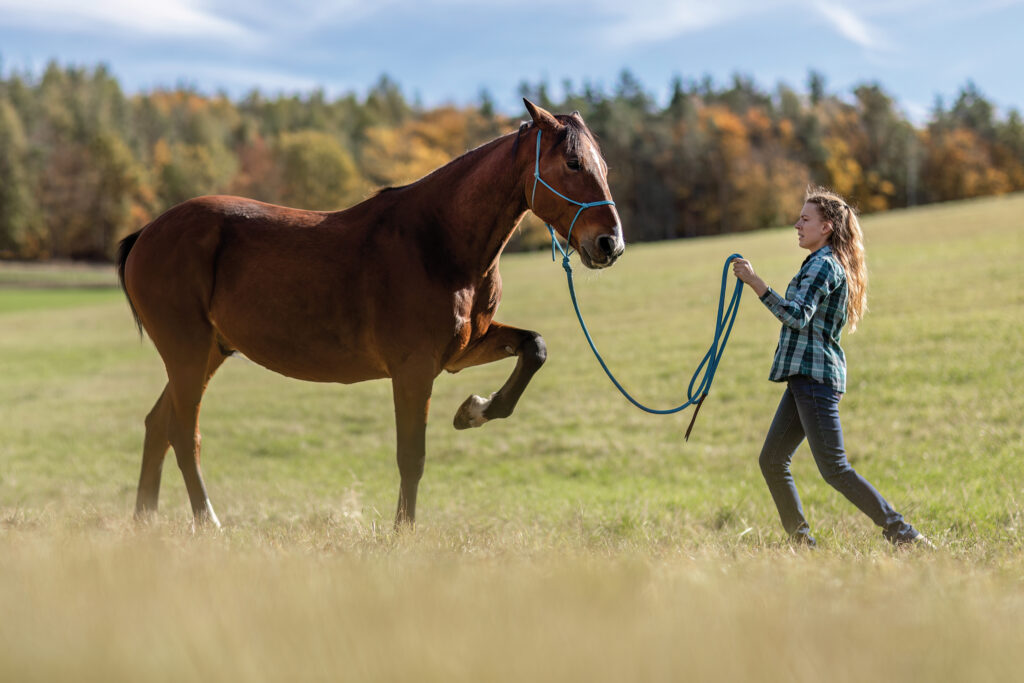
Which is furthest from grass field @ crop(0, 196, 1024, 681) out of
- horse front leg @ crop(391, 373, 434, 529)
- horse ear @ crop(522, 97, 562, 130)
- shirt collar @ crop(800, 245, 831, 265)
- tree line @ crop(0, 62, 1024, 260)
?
tree line @ crop(0, 62, 1024, 260)

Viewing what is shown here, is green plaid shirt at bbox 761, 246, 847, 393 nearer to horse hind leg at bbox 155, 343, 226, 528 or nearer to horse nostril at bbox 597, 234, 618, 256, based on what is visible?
horse nostril at bbox 597, 234, 618, 256

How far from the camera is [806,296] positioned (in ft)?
17.0

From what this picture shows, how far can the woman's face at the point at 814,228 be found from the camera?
5.42 meters

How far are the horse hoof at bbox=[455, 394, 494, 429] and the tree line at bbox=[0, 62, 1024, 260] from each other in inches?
2383

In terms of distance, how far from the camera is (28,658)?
212cm

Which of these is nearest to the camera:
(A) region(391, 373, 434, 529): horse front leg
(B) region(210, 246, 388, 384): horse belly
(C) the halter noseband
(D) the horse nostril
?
(D) the horse nostril

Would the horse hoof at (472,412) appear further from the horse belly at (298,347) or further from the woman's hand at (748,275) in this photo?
the woman's hand at (748,275)

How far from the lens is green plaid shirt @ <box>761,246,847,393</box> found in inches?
203

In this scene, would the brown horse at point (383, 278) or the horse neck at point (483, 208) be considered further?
the horse neck at point (483, 208)

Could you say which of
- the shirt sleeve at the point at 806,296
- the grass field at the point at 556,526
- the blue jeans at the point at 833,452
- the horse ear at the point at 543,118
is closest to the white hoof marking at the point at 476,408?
the grass field at the point at 556,526

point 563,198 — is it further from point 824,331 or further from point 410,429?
point 824,331

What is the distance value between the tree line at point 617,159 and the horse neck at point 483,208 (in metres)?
60.4

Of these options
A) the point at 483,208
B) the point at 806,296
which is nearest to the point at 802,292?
the point at 806,296

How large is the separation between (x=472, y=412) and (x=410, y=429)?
0.49m
